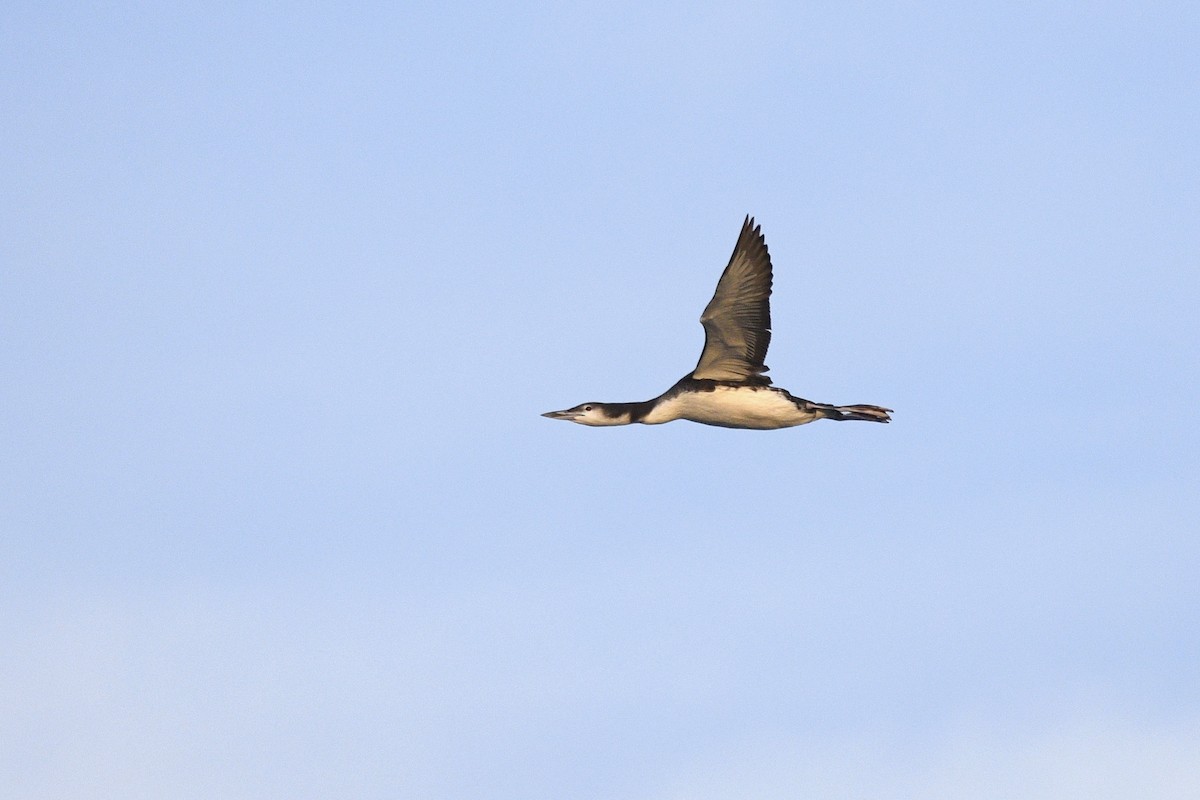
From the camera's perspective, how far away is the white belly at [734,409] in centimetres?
3703

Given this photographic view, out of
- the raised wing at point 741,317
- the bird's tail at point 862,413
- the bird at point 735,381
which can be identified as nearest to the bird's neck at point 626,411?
the bird at point 735,381

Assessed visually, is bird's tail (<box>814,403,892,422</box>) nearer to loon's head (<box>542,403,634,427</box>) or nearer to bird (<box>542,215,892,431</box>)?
bird (<box>542,215,892,431</box>)

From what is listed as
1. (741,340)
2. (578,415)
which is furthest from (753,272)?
(578,415)

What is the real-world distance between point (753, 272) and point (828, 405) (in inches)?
130

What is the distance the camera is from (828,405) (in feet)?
125

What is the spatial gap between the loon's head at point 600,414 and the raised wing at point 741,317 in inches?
57.3

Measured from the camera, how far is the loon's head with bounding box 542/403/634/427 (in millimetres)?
37781

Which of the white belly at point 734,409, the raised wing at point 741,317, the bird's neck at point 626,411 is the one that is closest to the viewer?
the raised wing at point 741,317

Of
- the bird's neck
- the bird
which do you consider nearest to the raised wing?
the bird

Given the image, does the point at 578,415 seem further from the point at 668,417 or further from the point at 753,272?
the point at 753,272

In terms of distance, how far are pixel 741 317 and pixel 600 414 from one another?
320 cm

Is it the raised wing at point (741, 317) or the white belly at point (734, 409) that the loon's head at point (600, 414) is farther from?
the raised wing at point (741, 317)

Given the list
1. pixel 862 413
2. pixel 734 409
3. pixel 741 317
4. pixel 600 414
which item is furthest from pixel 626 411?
pixel 862 413

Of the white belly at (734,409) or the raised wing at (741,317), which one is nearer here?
the raised wing at (741,317)
